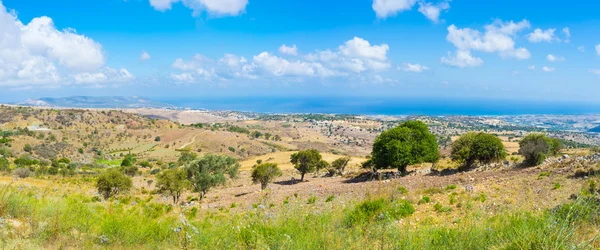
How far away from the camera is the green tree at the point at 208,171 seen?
28250mm

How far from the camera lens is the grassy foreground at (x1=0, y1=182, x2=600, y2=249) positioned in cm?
436

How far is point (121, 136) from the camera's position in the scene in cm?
9638

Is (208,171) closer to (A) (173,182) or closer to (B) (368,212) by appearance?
(A) (173,182)

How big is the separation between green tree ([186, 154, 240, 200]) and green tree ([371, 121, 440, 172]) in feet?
46.9

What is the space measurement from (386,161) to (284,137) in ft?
347

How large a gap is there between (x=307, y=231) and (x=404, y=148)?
23.9m

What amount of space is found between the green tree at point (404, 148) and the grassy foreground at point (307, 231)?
837 inches

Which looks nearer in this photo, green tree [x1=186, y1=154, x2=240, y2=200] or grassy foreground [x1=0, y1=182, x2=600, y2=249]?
grassy foreground [x1=0, y1=182, x2=600, y2=249]

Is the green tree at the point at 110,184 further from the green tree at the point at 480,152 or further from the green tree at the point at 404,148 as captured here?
the green tree at the point at 480,152

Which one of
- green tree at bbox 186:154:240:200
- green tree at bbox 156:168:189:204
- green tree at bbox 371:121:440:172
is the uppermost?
green tree at bbox 371:121:440:172

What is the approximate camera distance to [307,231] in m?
4.99

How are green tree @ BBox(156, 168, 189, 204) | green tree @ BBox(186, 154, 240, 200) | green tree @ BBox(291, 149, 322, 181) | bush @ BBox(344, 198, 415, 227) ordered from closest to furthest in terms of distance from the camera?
bush @ BBox(344, 198, 415, 227) < green tree @ BBox(156, 168, 189, 204) < green tree @ BBox(186, 154, 240, 200) < green tree @ BBox(291, 149, 322, 181)

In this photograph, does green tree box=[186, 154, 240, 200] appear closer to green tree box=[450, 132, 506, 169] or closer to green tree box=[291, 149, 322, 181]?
green tree box=[291, 149, 322, 181]

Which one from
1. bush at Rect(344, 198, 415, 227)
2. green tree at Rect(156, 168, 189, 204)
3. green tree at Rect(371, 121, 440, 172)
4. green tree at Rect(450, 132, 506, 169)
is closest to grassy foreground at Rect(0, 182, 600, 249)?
bush at Rect(344, 198, 415, 227)
